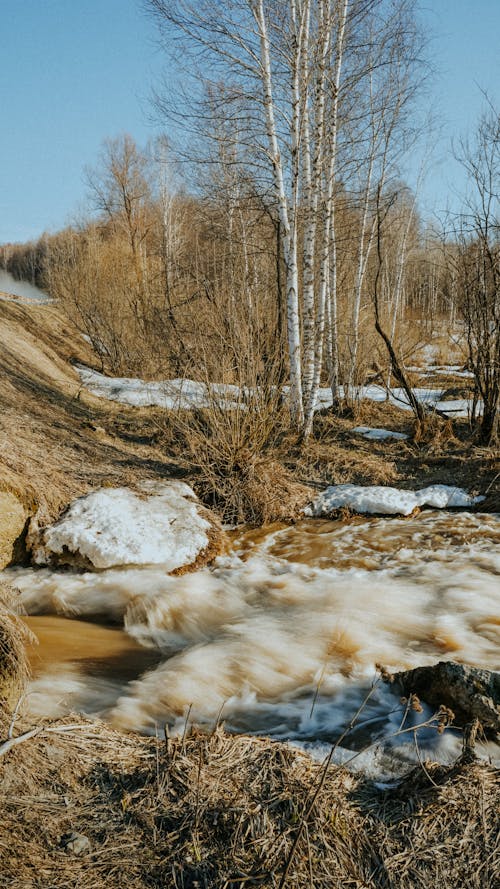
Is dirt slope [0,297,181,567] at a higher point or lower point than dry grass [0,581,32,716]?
higher

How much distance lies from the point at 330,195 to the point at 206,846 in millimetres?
9022

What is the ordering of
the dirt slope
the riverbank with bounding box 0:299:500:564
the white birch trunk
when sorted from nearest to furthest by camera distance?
the dirt slope, the riverbank with bounding box 0:299:500:564, the white birch trunk

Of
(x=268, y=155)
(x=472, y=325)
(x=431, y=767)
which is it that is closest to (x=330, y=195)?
(x=268, y=155)

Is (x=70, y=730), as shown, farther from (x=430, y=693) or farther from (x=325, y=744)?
(x=430, y=693)

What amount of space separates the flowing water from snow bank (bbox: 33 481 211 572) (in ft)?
0.55

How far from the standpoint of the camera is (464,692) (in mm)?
3139

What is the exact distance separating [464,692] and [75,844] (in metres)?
2.10

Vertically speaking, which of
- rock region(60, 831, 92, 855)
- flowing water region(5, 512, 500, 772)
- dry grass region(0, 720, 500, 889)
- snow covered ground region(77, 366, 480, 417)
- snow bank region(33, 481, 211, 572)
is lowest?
flowing water region(5, 512, 500, 772)

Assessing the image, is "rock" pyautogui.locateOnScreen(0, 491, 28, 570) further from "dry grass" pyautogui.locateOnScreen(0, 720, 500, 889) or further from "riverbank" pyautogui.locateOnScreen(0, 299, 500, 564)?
"dry grass" pyautogui.locateOnScreen(0, 720, 500, 889)

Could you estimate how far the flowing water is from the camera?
3418 millimetres

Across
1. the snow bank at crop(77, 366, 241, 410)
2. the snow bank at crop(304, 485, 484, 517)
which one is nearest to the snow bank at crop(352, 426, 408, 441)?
the snow bank at crop(304, 485, 484, 517)

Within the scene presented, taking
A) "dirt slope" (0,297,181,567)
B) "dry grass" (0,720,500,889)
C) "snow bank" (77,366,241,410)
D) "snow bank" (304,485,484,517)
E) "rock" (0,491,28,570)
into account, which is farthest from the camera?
"snow bank" (304,485,484,517)

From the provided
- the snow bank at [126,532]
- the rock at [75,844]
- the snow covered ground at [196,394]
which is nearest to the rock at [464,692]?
the rock at [75,844]

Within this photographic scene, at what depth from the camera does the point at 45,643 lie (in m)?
4.23
